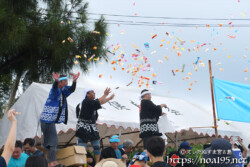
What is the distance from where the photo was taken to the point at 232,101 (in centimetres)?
923

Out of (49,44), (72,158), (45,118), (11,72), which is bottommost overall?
(72,158)

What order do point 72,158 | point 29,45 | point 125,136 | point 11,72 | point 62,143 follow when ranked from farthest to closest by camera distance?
point 11,72 → point 29,45 → point 125,136 → point 62,143 → point 72,158

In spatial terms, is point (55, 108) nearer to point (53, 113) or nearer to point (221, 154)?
point (53, 113)

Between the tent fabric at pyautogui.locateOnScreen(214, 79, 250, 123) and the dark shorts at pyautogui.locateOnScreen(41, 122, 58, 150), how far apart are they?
170 inches

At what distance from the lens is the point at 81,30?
12750 mm

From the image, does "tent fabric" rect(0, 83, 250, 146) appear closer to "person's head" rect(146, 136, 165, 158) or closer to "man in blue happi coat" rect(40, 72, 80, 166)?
"man in blue happi coat" rect(40, 72, 80, 166)

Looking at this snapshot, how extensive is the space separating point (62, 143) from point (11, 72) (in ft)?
12.7

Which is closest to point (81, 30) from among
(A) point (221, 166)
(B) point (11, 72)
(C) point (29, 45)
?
(C) point (29, 45)

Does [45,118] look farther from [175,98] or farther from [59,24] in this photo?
[175,98]

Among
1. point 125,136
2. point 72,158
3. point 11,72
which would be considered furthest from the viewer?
point 11,72

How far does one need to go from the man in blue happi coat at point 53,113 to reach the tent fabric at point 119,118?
2.29 ft

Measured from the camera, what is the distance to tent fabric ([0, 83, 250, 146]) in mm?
8531

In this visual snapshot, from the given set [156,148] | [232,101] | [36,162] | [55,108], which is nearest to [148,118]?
[55,108]

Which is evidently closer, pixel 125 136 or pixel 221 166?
pixel 221 166
